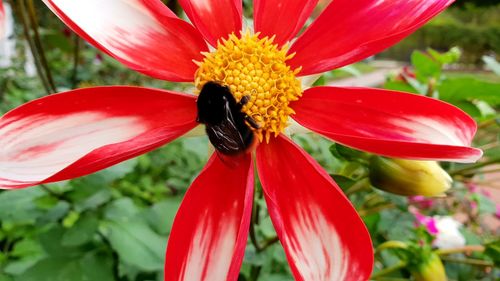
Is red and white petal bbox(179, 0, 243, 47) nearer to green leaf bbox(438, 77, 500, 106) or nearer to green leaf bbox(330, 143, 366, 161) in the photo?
green leaf bbox(330, 143, 366, 161)

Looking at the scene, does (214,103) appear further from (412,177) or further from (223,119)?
(412,177)

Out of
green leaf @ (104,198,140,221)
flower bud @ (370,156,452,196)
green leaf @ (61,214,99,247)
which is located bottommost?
green leaf @ (104,198,140,221)

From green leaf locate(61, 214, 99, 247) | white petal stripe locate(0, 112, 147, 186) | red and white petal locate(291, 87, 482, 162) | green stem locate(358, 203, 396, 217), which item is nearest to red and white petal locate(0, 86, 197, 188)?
white petal stripe locate(0, 112, 147, 186)

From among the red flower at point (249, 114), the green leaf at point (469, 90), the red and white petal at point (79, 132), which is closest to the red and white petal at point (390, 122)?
the red flower at point (249, 114)

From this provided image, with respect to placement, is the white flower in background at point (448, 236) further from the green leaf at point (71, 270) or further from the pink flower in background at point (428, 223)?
the green leaf at point (71, 270)

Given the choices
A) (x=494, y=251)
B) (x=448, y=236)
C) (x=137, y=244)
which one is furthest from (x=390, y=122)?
(x=448, y=236)

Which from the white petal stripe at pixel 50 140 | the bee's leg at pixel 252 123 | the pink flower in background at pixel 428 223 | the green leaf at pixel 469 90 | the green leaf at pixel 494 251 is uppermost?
the white petal stripe at pixel 50 140

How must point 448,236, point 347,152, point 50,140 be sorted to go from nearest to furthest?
1. point 50,140
2. point 347,152
3. point 448,236
